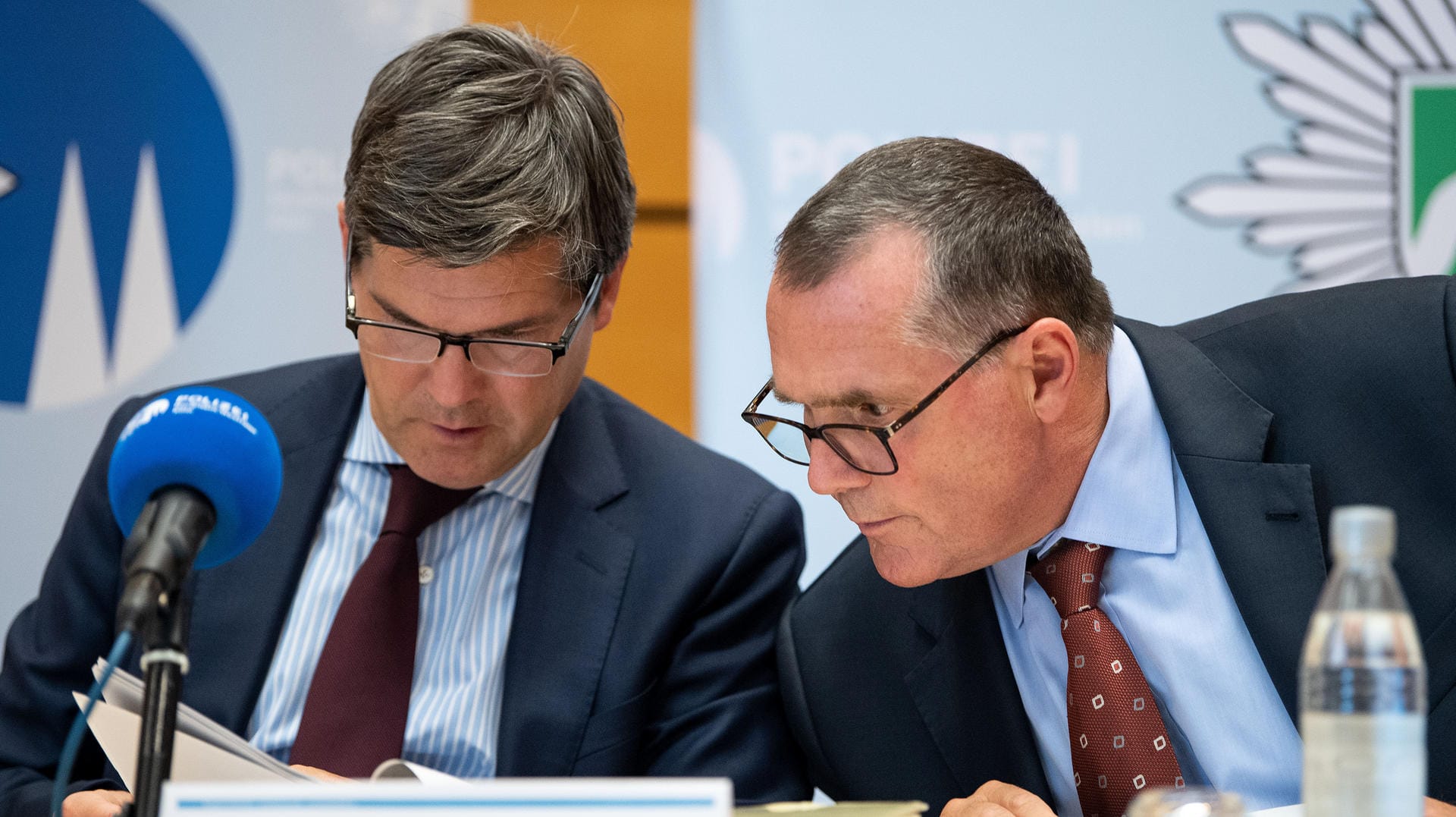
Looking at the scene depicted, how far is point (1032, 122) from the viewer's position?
3188mm

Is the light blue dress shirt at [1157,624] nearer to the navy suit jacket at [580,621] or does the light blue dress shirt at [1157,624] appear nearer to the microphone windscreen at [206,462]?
the navy suit jacket at [580,621]

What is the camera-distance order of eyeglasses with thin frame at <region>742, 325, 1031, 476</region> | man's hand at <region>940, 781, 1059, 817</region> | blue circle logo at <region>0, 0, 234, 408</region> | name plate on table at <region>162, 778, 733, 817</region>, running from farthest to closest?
1. blue circle logo at <region>0, 0, 234, 408</region>
2. eyeglasses with thin frame at <region>742, 325, 1031, 476</region>
3. man's hand at <region>940, 781, 1059, 817</region>
4. name plate on table at <region>162, 778, 733, 817</region>

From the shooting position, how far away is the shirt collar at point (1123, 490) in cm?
171

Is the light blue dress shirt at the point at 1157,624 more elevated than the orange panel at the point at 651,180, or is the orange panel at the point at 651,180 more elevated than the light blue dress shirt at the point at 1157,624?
the orange panel at the point at 651,180

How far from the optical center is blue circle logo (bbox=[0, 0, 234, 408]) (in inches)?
123

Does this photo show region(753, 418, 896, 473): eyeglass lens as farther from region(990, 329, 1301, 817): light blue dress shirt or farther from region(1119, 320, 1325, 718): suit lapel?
region(1119, 320, 1325, 718): suit lapel

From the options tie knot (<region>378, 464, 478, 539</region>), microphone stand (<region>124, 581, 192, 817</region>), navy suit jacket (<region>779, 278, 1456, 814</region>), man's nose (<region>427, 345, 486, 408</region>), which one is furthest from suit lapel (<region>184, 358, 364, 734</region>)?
microphone stand (<region>124, 581, 192, 817</region>)

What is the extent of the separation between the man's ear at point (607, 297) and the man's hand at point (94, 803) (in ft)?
2.99

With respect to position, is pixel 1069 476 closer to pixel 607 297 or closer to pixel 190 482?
pixel 607 297

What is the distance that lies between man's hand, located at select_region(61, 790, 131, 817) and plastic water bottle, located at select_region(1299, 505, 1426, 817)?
49.4 inches

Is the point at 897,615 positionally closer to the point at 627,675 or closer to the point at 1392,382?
the point at 627,675

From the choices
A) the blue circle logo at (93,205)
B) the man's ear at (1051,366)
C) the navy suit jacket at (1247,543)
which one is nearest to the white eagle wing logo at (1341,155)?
the navy suit jacket at (1247,543)

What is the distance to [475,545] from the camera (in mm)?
2027

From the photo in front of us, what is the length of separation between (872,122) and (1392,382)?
65.1 inches
